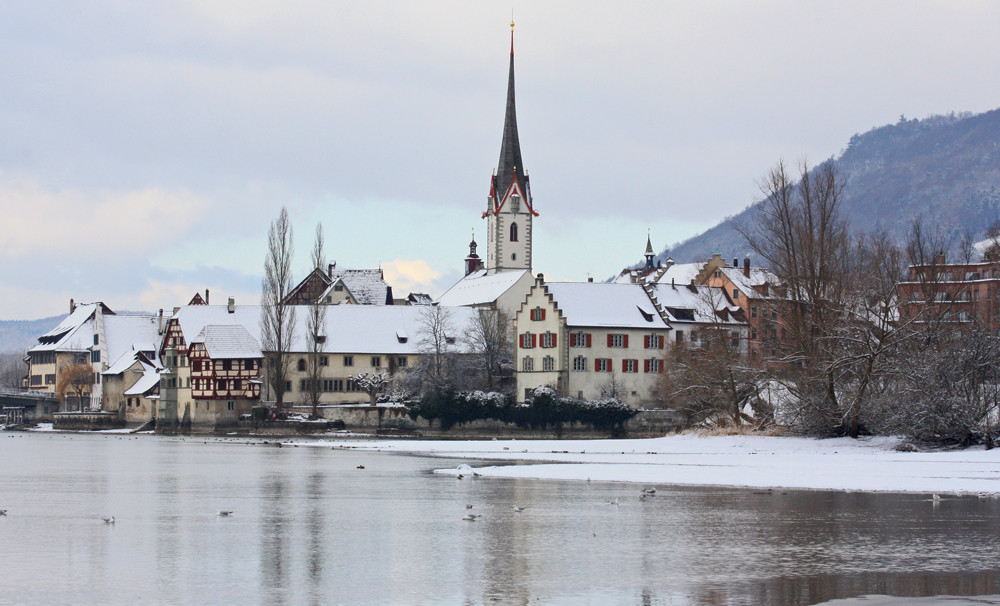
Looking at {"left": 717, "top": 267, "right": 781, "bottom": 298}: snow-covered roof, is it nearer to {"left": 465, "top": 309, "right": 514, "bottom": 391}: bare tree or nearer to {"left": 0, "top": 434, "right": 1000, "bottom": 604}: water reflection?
{"left": 465, "top": 309, "right": 514, "bottom": 391}: bare tree

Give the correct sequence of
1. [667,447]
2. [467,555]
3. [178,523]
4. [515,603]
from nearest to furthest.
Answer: [515,603], [467,555], [178,523], [667,447]

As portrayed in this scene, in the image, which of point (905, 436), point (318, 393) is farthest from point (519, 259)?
point (905, 436)

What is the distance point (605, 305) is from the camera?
104750 mm

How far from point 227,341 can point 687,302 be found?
125 ft

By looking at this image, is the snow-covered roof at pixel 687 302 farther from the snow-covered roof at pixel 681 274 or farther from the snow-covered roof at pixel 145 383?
the snow-covered roof at pixel 145 383

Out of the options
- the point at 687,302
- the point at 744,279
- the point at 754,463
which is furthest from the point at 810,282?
the point at 744,279

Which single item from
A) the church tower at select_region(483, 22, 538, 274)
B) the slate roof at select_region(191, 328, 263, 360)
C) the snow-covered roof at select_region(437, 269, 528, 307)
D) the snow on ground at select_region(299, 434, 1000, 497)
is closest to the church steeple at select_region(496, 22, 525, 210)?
the church tower at select_region(483, 22, 538, 274)

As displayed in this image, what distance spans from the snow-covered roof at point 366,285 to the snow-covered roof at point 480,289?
10.8 m

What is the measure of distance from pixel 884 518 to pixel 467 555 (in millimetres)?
12892

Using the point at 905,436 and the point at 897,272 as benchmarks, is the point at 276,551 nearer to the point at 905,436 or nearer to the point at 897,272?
the point at 905,436

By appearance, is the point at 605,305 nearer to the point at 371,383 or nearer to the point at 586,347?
the point at 586,347

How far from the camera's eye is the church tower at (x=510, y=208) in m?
142

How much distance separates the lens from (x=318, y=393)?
4031 inches

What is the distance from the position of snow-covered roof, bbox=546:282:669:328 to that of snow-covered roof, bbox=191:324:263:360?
1001 inches
